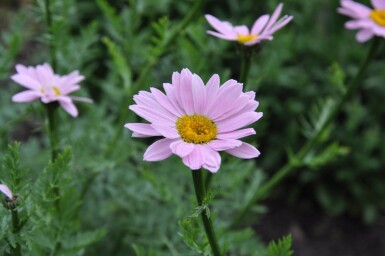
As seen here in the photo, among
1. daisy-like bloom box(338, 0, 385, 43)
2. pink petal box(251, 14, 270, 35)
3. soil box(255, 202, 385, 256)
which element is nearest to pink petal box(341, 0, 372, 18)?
daisy-like bloom box(338, 0, 385, 43)

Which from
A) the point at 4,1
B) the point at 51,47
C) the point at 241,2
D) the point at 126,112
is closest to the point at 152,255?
the point at 126,112

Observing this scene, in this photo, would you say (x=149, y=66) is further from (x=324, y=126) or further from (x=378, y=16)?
(x=378, y=16)

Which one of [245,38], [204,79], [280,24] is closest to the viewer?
[280,24]

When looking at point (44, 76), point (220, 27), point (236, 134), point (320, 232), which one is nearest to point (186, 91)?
point (236, 134)

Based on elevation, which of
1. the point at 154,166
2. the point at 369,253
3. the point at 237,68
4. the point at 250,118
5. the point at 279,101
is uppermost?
the point at 237,68

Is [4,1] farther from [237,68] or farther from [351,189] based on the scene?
[351,189]

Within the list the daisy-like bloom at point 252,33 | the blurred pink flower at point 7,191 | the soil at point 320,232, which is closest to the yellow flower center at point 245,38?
the daisy-like bloom at point 252,33

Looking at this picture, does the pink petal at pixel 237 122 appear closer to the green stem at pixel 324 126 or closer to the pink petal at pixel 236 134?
the pink petal at pixel 236 134
